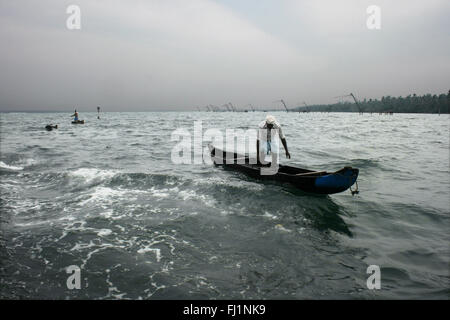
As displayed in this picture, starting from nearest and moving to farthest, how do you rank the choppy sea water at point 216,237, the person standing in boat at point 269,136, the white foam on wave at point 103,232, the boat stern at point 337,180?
1. the choppy sea water at point 216,237
2. the white foam on wave at point 103,232
3. the boat stern at point 337,180
4. the person standing in boat at point 269,136

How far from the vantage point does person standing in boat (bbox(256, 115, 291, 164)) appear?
1202 centimetres

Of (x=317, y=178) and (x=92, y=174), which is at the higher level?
(x=317, y=178)

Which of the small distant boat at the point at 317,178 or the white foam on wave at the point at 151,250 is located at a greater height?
the small distant boat at the point at 317,178

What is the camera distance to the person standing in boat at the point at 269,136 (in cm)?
1202

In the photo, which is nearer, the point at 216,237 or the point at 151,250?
the point at 151,250

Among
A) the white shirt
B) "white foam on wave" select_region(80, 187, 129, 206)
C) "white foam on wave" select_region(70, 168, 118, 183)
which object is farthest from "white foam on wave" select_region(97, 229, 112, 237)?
the white shirt

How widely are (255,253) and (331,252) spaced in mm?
2113

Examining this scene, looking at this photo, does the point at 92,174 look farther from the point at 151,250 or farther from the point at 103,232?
the point at 151,250

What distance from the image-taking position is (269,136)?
12461 mm

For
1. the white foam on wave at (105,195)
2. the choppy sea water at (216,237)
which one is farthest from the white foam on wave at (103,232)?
the white foam on wave at (105,195)

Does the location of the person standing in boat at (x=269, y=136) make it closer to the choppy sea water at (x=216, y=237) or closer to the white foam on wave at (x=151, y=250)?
the choppy sea water at (x=216, y=237)

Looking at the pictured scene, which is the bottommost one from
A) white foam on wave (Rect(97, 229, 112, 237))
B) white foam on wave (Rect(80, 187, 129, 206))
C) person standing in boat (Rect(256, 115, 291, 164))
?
white foam on wave (Rect(97, 229, 112, 237))

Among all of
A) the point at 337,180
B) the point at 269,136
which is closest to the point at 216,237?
the point at 337,180

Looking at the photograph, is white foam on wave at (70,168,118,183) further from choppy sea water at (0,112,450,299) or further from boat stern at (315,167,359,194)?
boat stern at (315,167,359,194)
